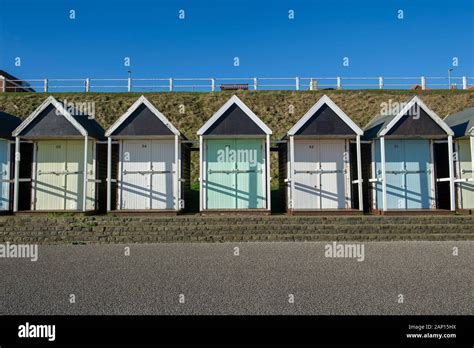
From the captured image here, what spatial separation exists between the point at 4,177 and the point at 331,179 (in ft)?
40.7

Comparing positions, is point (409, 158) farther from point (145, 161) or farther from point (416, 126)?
point (145, 161)

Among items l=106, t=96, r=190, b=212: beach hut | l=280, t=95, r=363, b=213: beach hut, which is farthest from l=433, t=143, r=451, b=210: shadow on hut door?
l=106, t=96, r=190, b=212: beach hut

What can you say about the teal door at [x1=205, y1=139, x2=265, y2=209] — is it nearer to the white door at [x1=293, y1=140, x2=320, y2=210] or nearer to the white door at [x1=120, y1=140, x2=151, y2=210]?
the white door at [x1=293, y1=140, x2=320, y2=210]

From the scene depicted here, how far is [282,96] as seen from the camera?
1232 inches

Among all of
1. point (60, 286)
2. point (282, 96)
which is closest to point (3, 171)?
point (60, 286)

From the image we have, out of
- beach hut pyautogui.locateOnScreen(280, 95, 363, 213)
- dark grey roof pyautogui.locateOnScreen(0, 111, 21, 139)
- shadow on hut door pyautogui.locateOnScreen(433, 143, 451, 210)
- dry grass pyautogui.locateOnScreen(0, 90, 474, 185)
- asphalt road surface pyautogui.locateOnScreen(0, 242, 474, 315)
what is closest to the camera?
asphalt road surface pyautogui.locateOnScreen(0, 242, 474, 315)

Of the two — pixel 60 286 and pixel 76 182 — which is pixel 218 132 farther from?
pixel 60 286

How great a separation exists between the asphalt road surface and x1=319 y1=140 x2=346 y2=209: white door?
3.97 m

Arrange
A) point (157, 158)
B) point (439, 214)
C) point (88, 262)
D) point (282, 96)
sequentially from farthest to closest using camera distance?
point (282, 96) → point (157, 158) → point (439, 214) → point (88, 262)

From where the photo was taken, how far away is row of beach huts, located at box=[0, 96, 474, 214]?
15.1m

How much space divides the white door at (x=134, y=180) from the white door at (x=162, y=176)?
0.22 metres

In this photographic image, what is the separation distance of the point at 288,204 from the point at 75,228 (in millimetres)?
7561

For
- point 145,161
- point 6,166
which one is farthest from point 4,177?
point 145,161

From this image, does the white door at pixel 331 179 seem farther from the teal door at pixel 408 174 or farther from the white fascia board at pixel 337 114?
the teal door at pixel 408 174
